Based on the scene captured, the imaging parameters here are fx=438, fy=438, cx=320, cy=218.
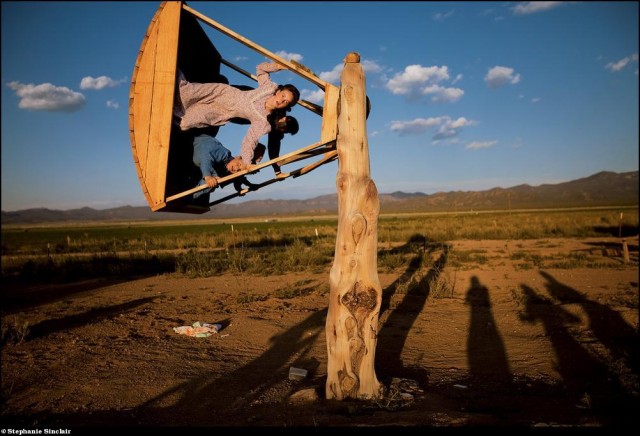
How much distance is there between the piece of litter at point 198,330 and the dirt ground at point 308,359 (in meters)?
0.19

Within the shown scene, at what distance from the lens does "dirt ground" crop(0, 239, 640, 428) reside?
179 inches

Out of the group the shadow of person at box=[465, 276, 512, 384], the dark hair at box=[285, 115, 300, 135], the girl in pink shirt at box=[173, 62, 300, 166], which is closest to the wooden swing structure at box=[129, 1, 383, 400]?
the girl in pink shirt at box=[173, 62, 300, 166]

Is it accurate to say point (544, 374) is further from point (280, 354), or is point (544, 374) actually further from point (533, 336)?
point (280, 354)

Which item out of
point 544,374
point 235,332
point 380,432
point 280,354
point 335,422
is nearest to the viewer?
point 380,432

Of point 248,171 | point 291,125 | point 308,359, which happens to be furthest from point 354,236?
point 308,359

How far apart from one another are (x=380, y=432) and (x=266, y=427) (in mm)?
1107

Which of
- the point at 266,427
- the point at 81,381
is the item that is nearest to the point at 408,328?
the point at 266,427

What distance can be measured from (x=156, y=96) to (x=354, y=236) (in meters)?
2.36

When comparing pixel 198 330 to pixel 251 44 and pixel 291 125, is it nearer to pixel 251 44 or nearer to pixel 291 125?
pixel 291 125

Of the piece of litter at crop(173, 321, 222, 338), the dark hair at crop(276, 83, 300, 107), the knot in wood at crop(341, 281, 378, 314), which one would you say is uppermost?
the dark hair at crop(276, 83, 300, 107)

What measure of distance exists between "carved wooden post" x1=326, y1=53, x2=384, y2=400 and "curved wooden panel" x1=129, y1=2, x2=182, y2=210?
1696mm

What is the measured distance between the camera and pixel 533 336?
7.67m

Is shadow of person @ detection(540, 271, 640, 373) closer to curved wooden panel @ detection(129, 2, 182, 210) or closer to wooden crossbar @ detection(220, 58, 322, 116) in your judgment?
wooden crossbar @ detection(220, 58, 322, 116)

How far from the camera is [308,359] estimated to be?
22.2 ft
